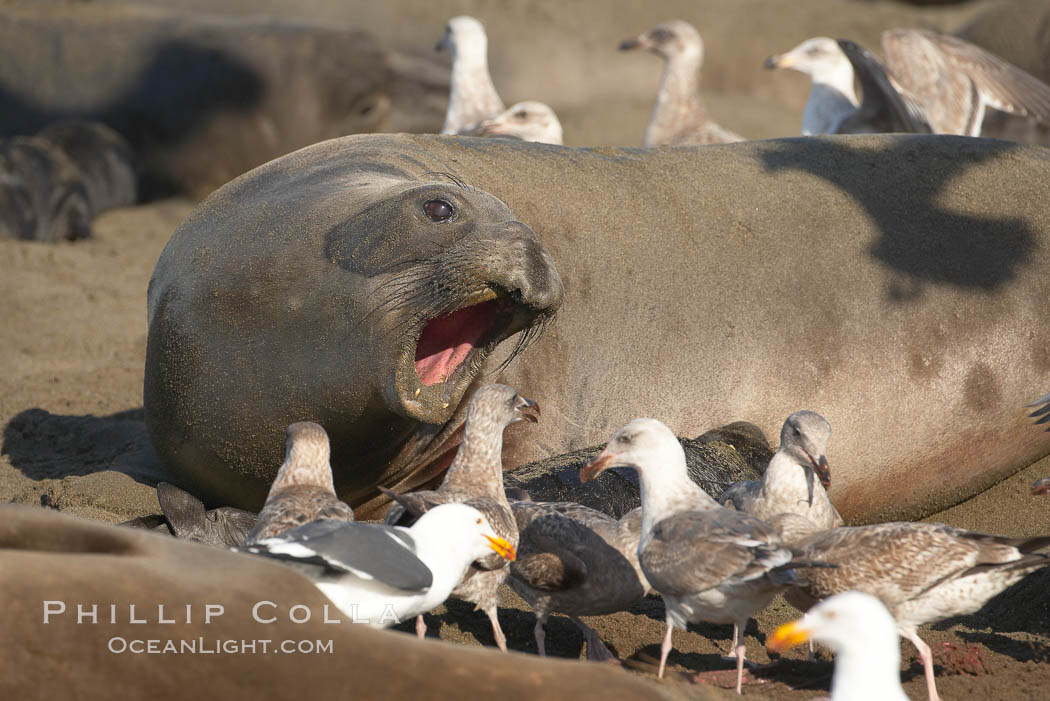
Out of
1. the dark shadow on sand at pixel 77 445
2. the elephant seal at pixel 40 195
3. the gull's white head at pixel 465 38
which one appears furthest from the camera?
the gull's white head at pixel 465 38

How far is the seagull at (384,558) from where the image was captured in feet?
9.44

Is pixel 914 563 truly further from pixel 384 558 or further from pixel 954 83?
pixel 954 83

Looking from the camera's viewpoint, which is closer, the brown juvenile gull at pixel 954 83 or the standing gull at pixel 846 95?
the standing gull at pixel 846 95

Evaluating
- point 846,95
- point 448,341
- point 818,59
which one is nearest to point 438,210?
point 448,341

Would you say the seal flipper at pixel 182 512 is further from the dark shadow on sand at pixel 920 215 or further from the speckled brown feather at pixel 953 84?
the speckled brown feather at pixel 953 84

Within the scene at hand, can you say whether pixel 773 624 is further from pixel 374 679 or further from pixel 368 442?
pixel 374 679

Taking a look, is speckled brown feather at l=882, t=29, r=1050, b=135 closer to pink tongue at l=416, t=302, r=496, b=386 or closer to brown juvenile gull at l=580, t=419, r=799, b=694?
pink tongue at l=416, t=302, r=496, b=386

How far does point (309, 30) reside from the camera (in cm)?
1150

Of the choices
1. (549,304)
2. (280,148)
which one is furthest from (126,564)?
(280,148)

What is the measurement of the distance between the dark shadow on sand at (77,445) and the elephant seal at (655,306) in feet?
1.33

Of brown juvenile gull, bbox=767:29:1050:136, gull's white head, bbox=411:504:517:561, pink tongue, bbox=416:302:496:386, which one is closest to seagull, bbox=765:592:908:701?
gull's white head, bbox=411:504:517:561

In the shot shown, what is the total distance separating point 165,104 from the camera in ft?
35.9

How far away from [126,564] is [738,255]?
322 centimetres

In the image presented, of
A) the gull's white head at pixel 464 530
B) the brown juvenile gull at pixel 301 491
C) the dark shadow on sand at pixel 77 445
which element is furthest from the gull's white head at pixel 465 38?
the gull's white head at pixel 464 530
